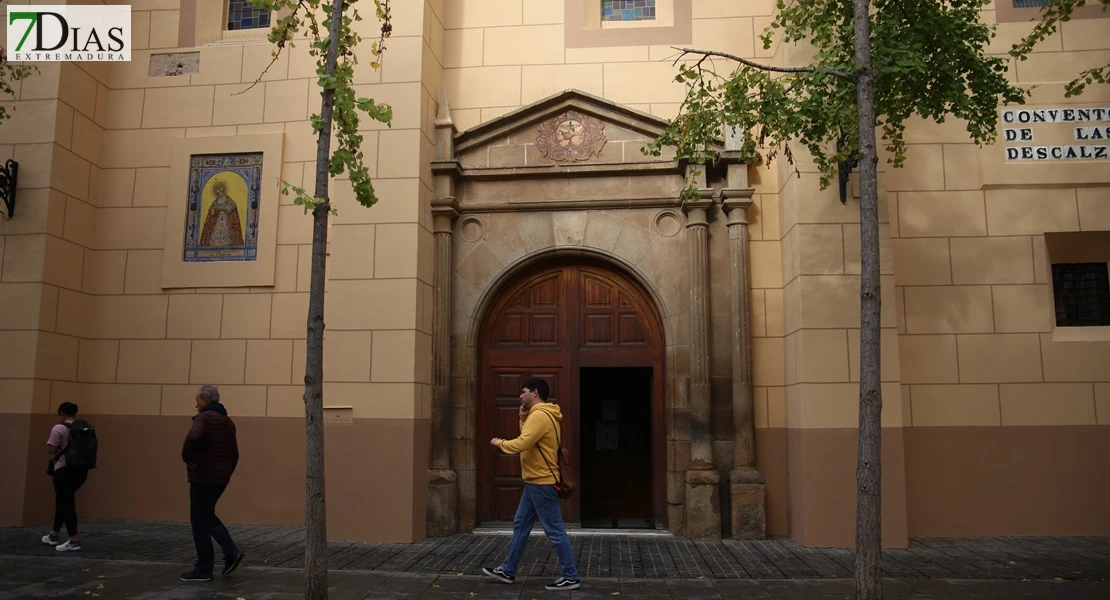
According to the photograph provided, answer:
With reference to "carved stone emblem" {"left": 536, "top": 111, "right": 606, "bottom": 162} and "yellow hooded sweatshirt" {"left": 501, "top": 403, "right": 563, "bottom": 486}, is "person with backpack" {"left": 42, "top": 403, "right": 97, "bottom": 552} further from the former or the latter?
"carved stone emblem" {"left": 536, "top": 111, "right": 606, "bottom": 162}

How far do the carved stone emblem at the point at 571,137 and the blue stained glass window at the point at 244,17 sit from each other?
4298 millimetres

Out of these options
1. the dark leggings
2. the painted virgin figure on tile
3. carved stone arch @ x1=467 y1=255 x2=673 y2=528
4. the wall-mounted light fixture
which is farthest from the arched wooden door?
the wall-mounted light fixture

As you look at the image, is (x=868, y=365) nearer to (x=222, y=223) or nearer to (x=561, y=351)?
(x=561, y=351)

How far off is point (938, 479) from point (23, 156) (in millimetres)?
Result: 11780

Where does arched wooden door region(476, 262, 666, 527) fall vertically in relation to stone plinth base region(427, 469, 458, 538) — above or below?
above

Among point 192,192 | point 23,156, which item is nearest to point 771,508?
point 192,192

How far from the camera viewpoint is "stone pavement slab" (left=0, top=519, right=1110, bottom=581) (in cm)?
731

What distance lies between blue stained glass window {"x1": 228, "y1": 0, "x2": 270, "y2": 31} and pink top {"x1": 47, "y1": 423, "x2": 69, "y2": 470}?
19.3 feet

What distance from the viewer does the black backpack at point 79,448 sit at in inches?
315

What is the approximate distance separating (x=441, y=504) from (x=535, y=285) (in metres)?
2.96

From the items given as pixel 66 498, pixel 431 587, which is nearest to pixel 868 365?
pixel 431 587

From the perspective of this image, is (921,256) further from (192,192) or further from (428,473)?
(192,192)

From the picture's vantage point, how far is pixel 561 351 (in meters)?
9.96

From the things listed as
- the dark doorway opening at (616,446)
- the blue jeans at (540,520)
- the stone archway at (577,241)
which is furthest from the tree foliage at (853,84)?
the dark doorway opening at (616,446)
